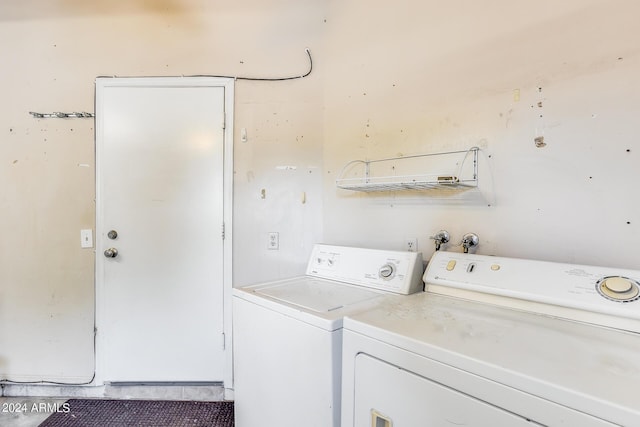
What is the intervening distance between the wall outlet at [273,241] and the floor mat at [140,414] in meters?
1.00

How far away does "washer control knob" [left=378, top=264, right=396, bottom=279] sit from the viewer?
1.41 meters

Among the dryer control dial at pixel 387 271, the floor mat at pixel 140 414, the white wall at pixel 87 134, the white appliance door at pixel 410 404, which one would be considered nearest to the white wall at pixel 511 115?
the dryer control dial at pixel 387 271

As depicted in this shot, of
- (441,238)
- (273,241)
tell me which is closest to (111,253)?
(273,241)

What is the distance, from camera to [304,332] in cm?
107

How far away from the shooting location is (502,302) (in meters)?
1.13

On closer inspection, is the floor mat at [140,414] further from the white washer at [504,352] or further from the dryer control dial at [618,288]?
the dryer control dial at [618,288]

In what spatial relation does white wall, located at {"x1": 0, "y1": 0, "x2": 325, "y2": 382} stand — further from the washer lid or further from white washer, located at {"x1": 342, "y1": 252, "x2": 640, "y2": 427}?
white washer, located at {"x1": 342, "y1": 252, "x2": 640, "y2": 427}

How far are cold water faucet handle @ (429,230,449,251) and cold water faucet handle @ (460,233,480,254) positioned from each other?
0.26 feet

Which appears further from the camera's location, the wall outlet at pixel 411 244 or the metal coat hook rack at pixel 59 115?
the metal coat hook rack at pixel 59 115

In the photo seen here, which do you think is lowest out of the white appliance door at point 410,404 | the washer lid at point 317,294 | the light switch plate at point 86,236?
the white appliance door at point 410,404

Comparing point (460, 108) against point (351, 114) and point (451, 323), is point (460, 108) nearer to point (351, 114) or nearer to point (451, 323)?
point (351, 114)

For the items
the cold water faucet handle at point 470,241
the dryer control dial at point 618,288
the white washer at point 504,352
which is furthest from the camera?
the cold water faucet handle at point 470,241

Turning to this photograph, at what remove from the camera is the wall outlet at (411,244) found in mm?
1607

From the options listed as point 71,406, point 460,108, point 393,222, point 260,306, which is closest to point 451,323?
point 260,306
